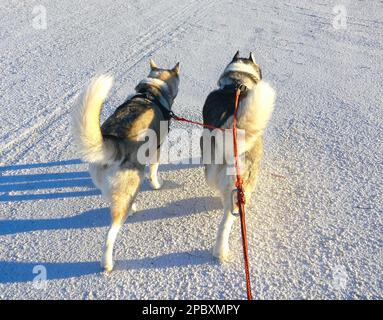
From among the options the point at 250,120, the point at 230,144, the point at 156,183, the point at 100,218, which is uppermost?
the point at 250,120

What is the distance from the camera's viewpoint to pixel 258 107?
2.41 metres

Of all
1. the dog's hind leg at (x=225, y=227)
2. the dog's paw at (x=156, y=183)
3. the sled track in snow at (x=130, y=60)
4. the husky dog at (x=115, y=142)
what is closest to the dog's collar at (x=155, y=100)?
the husky dog at (x=115, y=142)

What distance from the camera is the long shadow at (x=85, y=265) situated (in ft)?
8.91

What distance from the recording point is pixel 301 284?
2672mm

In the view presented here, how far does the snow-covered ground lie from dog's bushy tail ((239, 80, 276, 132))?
1019 millimetres

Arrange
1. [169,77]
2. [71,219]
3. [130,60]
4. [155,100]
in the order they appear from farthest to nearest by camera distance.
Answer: [130,60] < [169,77] < [155,100] < [71,219]

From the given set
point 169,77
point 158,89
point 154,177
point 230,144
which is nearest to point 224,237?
point 230,144

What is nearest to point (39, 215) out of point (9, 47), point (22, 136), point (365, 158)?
point (22, 136)

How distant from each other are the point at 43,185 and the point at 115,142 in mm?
1219

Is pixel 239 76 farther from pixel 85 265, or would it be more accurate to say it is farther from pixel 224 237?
pixel 85 265

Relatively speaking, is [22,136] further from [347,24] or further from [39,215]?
[347,24]

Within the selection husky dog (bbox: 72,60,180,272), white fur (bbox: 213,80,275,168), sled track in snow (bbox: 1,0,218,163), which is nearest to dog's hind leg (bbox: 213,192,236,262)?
white fur (bbox: 213,80,275,168)

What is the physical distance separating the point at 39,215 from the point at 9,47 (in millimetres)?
3767

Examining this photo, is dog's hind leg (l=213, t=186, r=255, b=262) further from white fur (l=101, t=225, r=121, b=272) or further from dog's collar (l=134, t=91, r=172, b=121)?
dog's collar (l=134, t=91, r=172, b=121)
